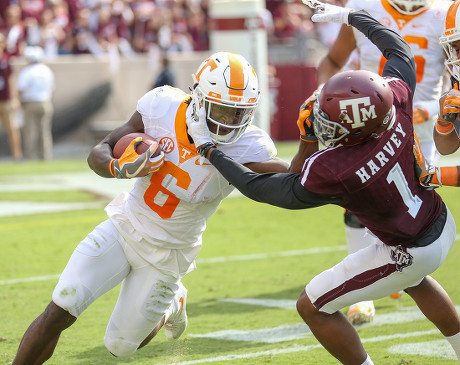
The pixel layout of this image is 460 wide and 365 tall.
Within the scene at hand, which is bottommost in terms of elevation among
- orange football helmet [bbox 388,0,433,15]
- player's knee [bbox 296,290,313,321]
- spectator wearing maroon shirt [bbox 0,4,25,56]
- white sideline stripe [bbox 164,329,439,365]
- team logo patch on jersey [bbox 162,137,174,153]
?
spectator wearing maroon shirt [bbox 0,4,25,56]

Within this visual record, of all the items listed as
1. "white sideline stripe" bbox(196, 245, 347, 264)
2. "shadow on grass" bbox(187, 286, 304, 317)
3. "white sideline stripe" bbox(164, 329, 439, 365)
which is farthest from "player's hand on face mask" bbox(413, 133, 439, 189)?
"white sideline stripe" bbox(196, 245, 347, 264)

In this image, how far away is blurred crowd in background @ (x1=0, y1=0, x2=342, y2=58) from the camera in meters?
15.7

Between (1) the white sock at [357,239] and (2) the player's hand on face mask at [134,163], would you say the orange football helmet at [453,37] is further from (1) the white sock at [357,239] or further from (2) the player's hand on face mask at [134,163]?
(2) the player's hand on face mask at [134,163]

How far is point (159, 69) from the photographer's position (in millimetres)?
16250

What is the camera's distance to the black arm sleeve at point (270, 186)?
3.56 m

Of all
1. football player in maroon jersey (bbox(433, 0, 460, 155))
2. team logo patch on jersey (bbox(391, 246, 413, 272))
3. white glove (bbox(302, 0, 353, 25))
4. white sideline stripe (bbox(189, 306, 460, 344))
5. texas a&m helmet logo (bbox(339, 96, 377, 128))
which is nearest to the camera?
texas a&m helmet logo (bbox(339, 96, 377, 128))

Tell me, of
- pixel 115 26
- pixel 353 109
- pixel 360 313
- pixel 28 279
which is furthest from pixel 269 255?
pixel 115 26

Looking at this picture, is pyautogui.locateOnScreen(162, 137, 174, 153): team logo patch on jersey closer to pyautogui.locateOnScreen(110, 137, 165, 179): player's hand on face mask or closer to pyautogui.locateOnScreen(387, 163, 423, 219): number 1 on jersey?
pyautogui.locateOnScreen(110, 137, 165, 179): player's hand on face mask

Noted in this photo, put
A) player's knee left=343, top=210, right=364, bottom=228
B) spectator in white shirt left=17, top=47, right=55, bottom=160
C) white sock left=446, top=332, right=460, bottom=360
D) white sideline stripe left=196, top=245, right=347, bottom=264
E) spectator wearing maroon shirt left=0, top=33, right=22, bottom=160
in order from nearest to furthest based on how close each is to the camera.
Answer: white sock left=446, top=332, right=460, bottom=360 → player's knee left=343, top=210, right=364, bottom=228 → white sideline stripe left=196, top=245, right=347, bottom=264 → spectator in white shirt left=17, top=47, right=55, bottom=160 → spectator wearing maroon shirt left=0, top=33, right=22, bottom=160

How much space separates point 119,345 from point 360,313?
160cm

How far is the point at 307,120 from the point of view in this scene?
376 centimetres

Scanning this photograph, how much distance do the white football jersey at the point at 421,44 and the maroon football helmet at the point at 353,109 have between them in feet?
5.66

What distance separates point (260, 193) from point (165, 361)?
128 cm

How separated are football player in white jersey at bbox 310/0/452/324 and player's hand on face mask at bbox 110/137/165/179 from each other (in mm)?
1852
